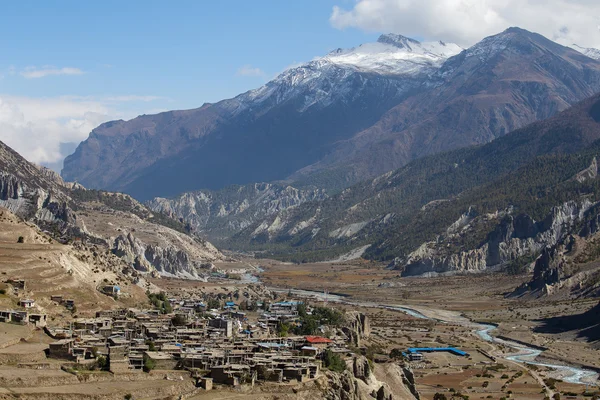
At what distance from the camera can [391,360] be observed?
103688 millimetres

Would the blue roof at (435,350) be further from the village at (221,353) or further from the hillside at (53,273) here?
the hillside at (53,273)

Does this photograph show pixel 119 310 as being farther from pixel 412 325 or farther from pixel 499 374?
pixel 412 325

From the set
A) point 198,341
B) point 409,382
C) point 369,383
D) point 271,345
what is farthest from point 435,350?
point 198,341

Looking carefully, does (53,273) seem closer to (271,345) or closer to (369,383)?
(271,345)

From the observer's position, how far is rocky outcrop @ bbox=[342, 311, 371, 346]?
110m

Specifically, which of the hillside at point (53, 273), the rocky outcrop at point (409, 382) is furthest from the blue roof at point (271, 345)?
the hillside at point (53, 273)

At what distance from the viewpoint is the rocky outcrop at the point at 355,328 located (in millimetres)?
110375

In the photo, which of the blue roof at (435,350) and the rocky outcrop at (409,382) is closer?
the rocky outcrop at (409,382)

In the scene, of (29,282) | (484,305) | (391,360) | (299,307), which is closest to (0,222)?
(29,282)

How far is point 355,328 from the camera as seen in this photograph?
119 metres

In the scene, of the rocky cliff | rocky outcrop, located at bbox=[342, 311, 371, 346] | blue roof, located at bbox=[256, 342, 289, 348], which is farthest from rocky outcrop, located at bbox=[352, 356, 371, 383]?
rocky outcrop, located at bbox=[342, 311, 371, 346]

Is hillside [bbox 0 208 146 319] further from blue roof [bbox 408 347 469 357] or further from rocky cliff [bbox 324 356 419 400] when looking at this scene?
blue roof [bbox 408 347 469 357]

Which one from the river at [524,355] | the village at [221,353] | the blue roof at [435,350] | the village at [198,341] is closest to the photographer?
the village at [221,353]

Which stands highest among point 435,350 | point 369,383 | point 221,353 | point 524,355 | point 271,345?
point 221,353
